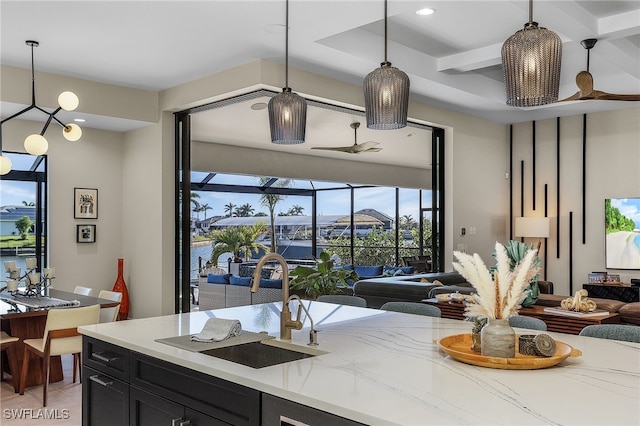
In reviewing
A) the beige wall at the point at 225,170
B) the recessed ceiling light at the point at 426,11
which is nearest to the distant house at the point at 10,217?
the beige wall at the point at 225,170

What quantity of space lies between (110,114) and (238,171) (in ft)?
7.11

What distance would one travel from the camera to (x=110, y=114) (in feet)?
20.1

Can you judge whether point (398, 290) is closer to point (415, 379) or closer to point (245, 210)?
point (415, 379)

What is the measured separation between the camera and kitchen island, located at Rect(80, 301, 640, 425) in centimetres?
144

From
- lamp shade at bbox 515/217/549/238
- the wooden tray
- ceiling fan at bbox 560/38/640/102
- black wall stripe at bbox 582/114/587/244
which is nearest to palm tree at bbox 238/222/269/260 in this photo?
lamp shade at bbox 515/217/549/238

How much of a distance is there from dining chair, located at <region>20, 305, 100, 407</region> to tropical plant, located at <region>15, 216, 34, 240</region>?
2.32m

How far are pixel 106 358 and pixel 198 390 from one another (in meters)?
0.72

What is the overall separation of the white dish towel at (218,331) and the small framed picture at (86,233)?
4.88m

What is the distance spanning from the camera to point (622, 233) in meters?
7.38

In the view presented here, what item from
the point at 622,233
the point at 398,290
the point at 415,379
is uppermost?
the point at 622,233

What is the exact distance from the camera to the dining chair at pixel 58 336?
4.19 m

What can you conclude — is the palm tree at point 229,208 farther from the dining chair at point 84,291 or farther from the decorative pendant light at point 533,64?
the decorative pendant light at point 533,64

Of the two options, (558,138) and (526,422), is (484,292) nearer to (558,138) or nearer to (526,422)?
(526,422)

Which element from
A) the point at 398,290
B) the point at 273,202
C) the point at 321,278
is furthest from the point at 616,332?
the point at 273,202
